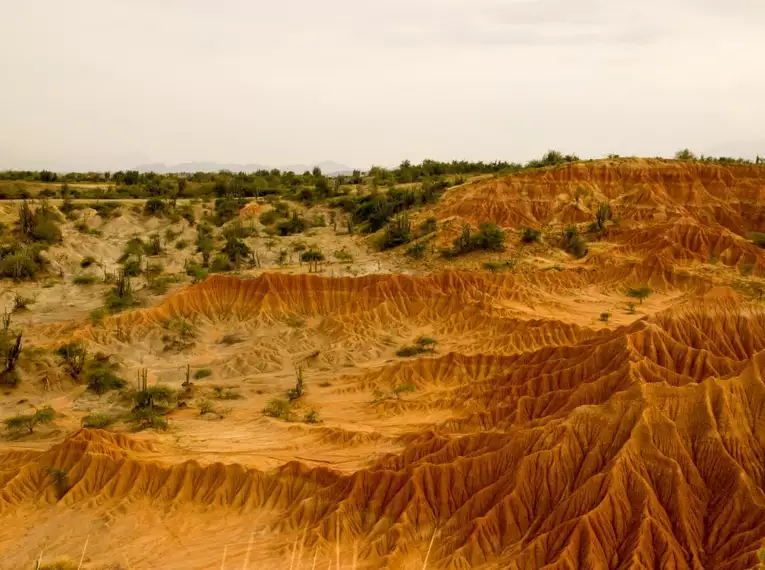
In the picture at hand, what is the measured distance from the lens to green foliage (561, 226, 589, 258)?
35.8 metres

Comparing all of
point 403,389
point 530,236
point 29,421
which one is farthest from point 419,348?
point 530,236

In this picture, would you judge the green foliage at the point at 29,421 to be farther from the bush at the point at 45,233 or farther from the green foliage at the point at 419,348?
the bush at the point at 45,233

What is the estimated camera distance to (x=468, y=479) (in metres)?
14.3

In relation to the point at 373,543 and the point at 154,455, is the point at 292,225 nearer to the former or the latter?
the point at 154,455

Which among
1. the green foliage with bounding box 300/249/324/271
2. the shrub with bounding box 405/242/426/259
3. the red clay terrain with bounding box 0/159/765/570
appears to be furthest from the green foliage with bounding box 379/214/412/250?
the red clay terrain with bounding box 0/159/765/570

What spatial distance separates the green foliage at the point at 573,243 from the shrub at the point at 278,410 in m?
20.9

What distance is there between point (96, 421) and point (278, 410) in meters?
5.51

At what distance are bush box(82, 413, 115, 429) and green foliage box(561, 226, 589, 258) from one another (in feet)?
83.6

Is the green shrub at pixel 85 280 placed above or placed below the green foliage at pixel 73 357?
above

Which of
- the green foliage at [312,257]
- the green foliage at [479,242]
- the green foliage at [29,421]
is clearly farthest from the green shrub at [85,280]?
the green foliage at [479,242]

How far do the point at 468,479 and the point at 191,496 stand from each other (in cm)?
696

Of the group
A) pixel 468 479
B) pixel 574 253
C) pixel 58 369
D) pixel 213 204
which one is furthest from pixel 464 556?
pixel 213 204

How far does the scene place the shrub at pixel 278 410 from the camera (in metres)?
20.4

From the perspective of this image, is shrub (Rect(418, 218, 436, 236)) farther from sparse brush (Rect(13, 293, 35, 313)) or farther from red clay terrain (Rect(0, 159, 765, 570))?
sparse brush (Rect(13, 293, 35, 313))
